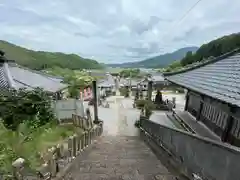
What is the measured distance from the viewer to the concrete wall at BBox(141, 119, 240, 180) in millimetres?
3053

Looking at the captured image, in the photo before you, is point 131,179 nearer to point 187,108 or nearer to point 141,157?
point 141,157

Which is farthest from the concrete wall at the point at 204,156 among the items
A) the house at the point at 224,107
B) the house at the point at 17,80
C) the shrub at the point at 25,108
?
the house at the point at 17,80

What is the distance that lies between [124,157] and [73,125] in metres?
7.13

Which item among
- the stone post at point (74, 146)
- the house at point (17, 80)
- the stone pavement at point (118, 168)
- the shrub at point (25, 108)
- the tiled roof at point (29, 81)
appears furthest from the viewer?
the tiled roof at point (29, 81)

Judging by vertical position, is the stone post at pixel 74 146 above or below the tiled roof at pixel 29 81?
below

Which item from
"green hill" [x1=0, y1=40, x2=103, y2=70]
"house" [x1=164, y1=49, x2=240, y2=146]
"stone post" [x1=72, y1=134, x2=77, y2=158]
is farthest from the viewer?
"green hill" [x1=0, y1=40, x2=103, y2=70]

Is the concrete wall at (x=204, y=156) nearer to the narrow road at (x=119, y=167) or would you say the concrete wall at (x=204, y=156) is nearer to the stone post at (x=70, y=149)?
the narrow road at (x=119, y=167)

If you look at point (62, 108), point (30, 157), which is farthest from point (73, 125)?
point (30, 157)

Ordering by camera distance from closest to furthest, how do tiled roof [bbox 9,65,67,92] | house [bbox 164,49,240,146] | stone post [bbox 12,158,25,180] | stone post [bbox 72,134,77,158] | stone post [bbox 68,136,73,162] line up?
stone post [bbox 12,158,25,180] < house [bbox 164,49,240,146] < stone post [bbox 68,136,73,162] < stone post [bbox 72,134,77,158] < tiled roof [bbox 9,65,67,92]

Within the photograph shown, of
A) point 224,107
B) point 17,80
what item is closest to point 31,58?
point 17,80

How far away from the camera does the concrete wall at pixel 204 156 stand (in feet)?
10.0

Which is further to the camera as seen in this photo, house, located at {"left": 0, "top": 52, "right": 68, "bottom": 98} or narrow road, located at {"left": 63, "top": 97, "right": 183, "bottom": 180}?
house, located at {"left": 0, "top": 52, "right": 68, "bottom": 98}

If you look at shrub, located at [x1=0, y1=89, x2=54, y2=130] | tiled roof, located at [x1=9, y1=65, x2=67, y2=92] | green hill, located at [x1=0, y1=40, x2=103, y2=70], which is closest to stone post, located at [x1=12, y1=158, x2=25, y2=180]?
shrub, located at [x1=0, y1=89, x2=54, y2=130]

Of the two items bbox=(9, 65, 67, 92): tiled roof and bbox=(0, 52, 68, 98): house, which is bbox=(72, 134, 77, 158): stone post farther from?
bbox=(9, 65, 67, 92): tiled roof
